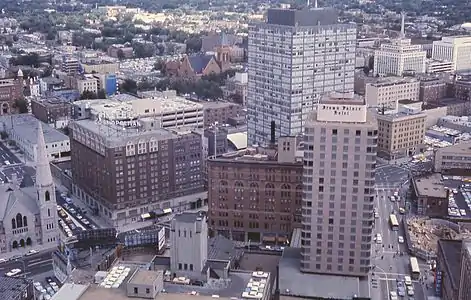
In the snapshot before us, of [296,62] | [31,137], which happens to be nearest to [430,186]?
[296,62]

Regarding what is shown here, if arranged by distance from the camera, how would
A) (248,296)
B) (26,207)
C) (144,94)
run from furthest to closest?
(144,94)
(26,207)
(248,296)

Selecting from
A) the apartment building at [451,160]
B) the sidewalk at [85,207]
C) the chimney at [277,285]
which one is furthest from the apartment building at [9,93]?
the chimney at [277,285]

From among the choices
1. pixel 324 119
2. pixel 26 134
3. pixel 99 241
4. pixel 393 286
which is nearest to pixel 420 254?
pixel 393 286

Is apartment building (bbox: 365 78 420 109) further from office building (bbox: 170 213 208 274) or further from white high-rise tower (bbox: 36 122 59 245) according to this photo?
office building (bbox: 170 213 208 274)

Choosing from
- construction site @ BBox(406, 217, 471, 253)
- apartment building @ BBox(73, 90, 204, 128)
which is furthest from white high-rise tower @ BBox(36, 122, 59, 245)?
construction site @ BBox(406, 217, 471, 253)

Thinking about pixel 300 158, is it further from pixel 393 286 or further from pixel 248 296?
pixel 248 296

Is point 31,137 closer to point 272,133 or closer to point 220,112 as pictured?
point 220,112
